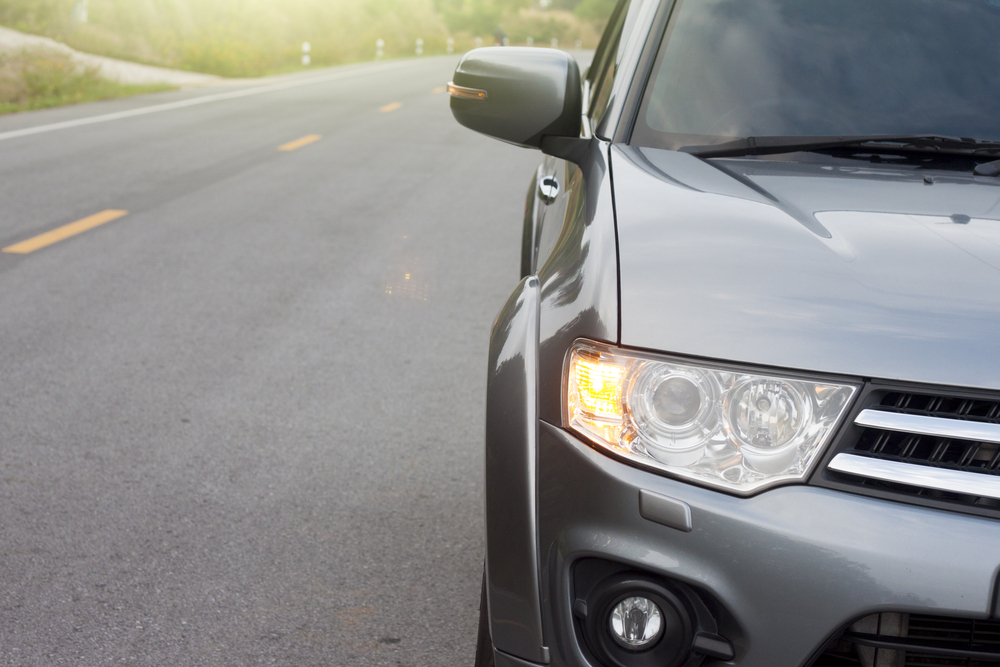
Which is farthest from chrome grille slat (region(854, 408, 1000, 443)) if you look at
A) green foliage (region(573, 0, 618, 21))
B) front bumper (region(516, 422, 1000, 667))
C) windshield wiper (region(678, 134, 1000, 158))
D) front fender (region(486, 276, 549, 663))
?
green foliage (region(573, 0, 618, 21))

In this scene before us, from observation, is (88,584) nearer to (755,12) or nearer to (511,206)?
(755,12)

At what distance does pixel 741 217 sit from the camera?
180 cm

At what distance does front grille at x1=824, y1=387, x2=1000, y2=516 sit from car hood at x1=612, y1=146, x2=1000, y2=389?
0.04m

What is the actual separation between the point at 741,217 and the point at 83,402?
3.02 meters

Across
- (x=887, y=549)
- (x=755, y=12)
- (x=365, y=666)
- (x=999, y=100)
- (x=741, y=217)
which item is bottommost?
(x=365, y=666)

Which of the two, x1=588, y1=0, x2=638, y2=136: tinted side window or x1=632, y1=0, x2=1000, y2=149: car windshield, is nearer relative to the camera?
x1=632, y1=0, x2=1000, y2=149: car windshield

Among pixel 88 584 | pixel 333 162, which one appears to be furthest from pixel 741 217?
pixel 333 162

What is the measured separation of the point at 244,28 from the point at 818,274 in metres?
39.4

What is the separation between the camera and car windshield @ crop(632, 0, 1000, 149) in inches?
92.0

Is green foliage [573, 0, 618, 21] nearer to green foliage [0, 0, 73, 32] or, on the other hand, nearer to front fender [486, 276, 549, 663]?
green foliage [0, 0, 73, 32]

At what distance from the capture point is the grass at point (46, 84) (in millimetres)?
14047

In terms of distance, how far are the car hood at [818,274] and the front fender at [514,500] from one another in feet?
0.69

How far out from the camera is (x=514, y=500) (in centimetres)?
159

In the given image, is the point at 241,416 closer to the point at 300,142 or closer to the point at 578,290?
the point at 578,290
